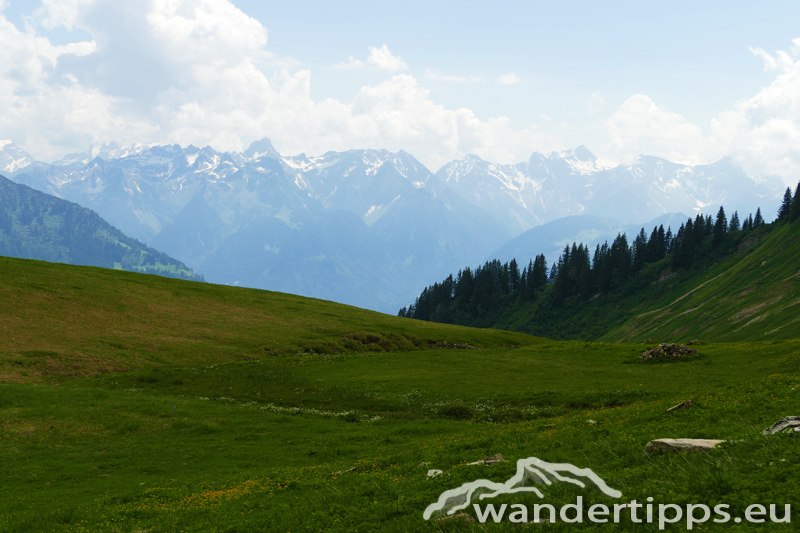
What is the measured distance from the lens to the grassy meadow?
522 inches

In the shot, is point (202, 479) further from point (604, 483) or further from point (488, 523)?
point (604, 483)

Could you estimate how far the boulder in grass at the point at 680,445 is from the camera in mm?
13047

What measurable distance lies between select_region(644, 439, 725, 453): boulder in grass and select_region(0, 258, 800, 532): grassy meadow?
337 millimetres

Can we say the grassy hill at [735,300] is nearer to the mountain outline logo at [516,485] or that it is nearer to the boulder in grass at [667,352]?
the boulder in grass at [667,352]

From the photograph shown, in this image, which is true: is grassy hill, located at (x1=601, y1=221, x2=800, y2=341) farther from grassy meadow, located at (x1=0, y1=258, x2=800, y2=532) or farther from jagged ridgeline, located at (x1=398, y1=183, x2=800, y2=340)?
grassy meadow, located at (x1=0, y1=258, x2=800, y2=532)

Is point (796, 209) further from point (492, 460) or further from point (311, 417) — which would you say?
point (492, 460)

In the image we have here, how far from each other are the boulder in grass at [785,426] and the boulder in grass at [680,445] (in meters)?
1.50

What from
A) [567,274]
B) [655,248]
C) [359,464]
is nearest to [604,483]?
[359,464]

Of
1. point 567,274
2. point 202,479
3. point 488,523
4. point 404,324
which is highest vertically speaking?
point 567,274

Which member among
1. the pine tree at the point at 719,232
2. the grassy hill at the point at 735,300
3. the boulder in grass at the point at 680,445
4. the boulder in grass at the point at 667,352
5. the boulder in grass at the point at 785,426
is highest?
the pine tree at the point at 719,232

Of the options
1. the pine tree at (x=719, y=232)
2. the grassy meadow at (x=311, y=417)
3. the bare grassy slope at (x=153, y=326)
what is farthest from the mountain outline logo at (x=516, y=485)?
the pine tree at (x=719, y=232)

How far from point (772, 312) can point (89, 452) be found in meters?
114

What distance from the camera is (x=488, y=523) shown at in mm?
10828

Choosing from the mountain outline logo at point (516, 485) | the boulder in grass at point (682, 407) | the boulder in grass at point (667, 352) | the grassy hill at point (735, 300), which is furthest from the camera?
the grassy hill at point (735, 300)
